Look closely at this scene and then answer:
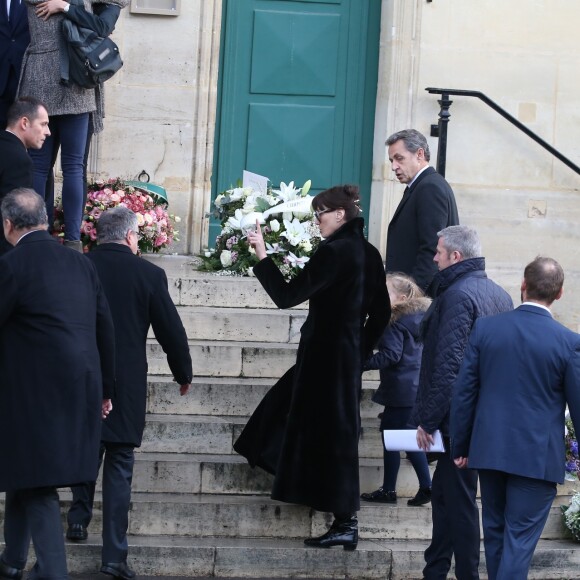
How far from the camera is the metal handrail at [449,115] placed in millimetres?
10086

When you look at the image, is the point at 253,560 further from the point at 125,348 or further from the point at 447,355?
the point at 447,355

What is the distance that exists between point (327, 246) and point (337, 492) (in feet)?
4.09

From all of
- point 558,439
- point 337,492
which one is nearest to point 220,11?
point 337,492

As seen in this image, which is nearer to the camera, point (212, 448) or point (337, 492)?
point (337, 492)

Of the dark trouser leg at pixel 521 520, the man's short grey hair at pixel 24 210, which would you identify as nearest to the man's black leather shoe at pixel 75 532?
the man's short grey hair at pixel 24 210

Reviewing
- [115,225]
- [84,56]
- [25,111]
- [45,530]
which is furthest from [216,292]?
[45,530]

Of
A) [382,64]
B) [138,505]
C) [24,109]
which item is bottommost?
[138,505]

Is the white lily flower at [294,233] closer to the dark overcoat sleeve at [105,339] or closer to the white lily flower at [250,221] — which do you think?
the white lily flower at [250,221]

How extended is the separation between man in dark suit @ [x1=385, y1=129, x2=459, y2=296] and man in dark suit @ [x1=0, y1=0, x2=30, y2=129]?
2543mm

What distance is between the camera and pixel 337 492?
678cm

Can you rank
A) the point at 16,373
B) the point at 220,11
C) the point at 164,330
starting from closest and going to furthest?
the point at 16,373, the point at 164,330, the point at 220,11

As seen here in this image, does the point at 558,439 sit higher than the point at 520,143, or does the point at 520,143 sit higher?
the point at 520,143

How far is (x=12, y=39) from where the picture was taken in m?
8.54

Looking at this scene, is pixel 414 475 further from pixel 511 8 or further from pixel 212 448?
pixel 511 8
